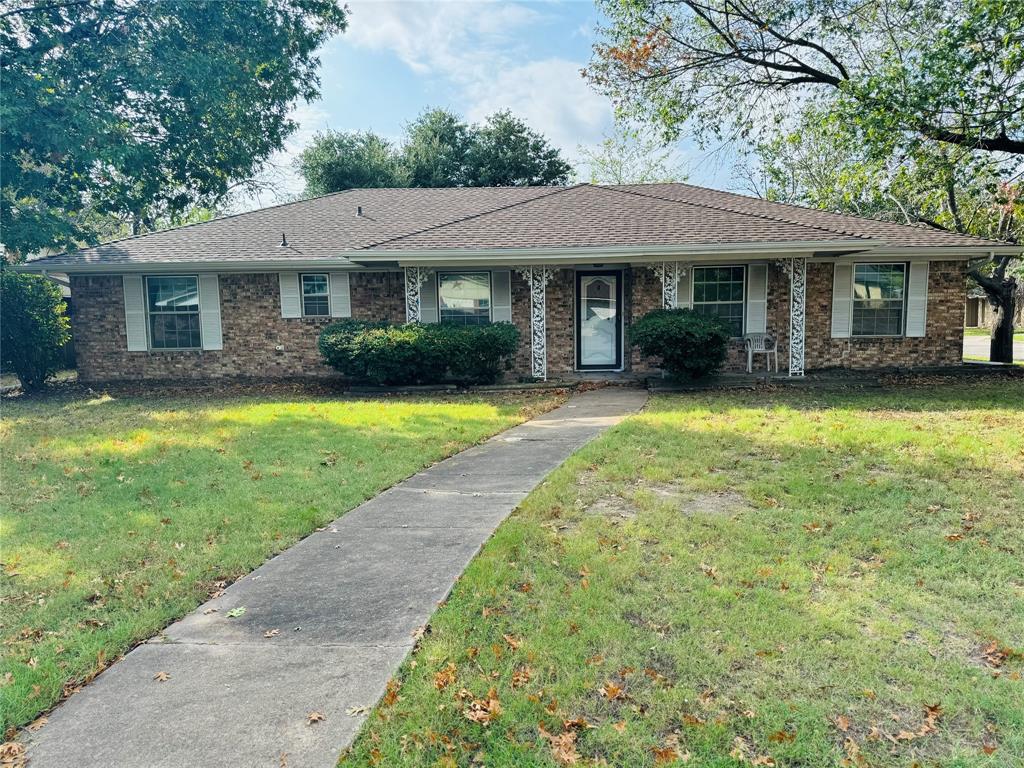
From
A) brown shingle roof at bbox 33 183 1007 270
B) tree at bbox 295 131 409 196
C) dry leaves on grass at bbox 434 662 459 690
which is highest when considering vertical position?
tree at bbox 295 131 409 196

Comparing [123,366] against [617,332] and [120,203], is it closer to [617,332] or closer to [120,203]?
[120,203]

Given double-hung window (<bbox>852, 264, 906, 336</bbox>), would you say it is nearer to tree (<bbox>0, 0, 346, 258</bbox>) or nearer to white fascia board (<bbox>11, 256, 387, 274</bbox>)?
white fascia board (<bbox>11, 256, 387, 274</bbox>)

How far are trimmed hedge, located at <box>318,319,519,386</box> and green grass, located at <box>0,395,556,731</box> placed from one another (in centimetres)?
124

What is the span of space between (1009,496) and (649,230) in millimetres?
8759

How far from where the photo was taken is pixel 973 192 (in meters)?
14.4

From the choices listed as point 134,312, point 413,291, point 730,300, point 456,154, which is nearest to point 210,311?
point 134,312

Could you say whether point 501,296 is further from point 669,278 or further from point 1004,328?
point 1004,328

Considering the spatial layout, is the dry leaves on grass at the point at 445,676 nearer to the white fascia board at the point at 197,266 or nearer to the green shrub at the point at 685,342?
the green shrub at the point at 685,342

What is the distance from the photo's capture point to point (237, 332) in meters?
14.3

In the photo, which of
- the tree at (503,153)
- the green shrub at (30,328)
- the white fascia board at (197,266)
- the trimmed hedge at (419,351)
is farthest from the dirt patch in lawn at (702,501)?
the tree at (503,153)

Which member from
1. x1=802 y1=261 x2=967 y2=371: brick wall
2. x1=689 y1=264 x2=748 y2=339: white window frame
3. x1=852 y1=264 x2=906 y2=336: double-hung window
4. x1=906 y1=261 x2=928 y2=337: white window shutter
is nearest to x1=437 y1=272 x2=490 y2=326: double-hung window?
x1=689 y1=264 x2=748 y2=339: white window frame

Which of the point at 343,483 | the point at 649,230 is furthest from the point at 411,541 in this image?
the point at 649,230

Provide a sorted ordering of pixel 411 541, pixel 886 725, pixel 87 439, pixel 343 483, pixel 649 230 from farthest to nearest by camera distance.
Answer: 1. pixel 649 230
2. pixel 87 439
3. pixel 343 483
4. pixel 411 541
5. pixel 886 725

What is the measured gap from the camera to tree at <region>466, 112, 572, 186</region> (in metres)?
27.6
